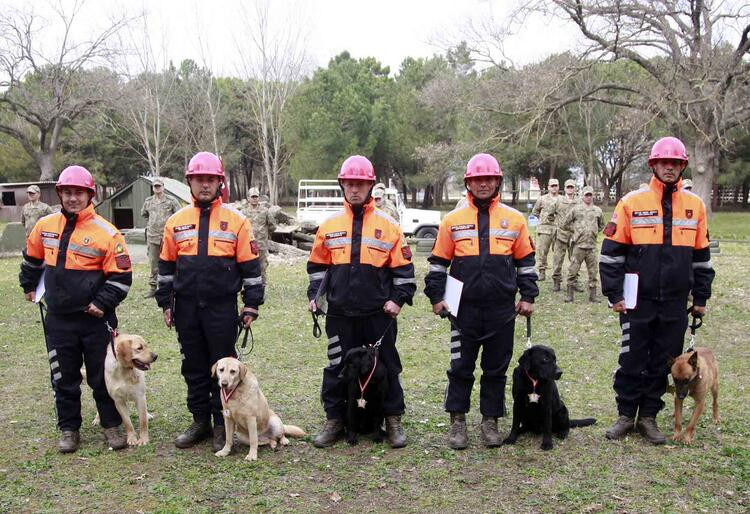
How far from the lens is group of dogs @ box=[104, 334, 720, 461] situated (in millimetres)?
4520

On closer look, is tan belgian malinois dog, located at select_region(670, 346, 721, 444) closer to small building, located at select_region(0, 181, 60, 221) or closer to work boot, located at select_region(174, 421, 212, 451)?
work boot, located at select_region(174, 421, 212, 451)

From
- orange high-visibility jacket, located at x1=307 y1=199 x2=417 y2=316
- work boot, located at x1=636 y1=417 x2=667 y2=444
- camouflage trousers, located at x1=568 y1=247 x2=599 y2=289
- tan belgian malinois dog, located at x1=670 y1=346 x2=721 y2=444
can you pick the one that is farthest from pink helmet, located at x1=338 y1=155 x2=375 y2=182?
camouflage trousers, located at x1=568 y1=247 x2=599 y2=289

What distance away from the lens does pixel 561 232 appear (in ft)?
36.8

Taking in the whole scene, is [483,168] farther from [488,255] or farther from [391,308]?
[391,308]

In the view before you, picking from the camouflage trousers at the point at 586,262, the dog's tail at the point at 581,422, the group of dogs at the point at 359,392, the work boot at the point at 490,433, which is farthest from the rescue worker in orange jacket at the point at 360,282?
the camouflage trousers at the point at 586,262

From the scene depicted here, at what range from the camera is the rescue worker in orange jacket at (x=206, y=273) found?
454 cm

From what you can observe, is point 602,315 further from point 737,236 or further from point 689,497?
point 737,236

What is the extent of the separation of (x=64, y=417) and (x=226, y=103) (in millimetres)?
41221

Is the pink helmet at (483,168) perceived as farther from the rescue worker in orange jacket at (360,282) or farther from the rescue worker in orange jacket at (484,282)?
the rescue worker in orange jacket at (360,282)

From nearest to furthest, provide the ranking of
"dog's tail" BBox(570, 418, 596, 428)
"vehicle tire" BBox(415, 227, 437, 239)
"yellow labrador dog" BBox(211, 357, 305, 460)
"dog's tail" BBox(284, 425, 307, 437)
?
"yellow labrador dog" BBox(211, 357, 305, 460), "dog's tail" BBox(284, 425, 307, 437), "dog's tail" BBox(570, 418, 596, 428), "vehicle tire" BBox(415, 227, 437, 239)

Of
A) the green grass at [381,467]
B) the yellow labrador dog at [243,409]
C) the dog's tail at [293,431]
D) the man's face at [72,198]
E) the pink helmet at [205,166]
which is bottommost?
the green grass at [381,467]

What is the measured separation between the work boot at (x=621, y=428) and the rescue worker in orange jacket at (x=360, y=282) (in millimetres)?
1561

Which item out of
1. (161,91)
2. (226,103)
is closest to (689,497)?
(161,91)

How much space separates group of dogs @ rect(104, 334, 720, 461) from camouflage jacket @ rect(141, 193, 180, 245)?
21.7ft
